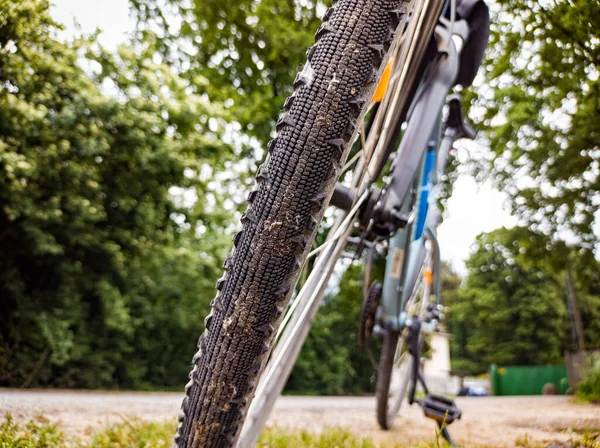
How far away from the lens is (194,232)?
1107 centimetres

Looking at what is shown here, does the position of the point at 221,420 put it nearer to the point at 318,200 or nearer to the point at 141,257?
the point at 318,200

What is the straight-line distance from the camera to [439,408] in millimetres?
2545

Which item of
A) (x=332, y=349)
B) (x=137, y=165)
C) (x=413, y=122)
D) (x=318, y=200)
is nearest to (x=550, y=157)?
(x=413, y=122)

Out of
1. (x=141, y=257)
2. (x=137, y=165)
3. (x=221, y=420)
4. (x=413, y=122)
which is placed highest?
(x=137, y=165)

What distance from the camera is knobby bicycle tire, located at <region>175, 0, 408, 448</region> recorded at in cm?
108

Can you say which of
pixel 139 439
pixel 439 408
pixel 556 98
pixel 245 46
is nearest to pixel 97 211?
pixel 245 46

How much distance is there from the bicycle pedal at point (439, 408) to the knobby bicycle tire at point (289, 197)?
1.61 meters

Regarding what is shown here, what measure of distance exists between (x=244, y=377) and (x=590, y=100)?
1.70 m

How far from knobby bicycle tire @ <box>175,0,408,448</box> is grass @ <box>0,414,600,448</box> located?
2.47 feet

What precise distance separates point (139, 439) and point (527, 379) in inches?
654

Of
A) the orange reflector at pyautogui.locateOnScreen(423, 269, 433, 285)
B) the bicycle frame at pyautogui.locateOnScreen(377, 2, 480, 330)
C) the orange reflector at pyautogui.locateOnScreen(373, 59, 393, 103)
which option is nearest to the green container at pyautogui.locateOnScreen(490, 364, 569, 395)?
the orange reflector at pyautogui.locateOnScreen(423, 269, 433, 285)

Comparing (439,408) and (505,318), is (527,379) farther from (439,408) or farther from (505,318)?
(505,318)

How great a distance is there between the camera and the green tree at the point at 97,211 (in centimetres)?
239

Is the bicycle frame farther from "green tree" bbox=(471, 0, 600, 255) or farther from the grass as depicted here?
the grass
